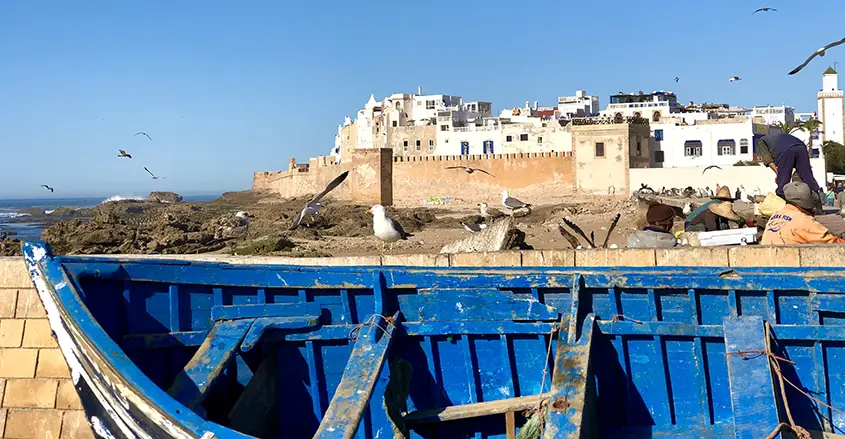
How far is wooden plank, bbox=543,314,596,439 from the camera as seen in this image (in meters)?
4.34

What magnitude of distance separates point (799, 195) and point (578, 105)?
5804cm

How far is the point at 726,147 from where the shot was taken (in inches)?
1724

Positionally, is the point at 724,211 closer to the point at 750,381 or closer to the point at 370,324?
the point at 750,381

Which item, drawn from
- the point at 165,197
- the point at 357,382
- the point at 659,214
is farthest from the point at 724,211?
the point at 165,197

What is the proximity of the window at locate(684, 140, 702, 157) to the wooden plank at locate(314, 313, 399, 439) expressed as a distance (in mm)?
40479

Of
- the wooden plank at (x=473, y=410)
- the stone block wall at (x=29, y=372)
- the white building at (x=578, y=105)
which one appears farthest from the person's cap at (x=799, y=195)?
the white building at (x=578, y=105)

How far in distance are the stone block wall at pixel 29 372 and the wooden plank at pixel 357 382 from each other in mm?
2209

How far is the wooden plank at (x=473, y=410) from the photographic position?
17.2 feet

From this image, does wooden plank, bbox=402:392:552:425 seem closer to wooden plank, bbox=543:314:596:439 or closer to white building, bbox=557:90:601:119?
wooden plank, bbox=543:314:596:439

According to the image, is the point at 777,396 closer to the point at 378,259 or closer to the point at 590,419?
the point at 590,419

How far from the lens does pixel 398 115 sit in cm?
5928

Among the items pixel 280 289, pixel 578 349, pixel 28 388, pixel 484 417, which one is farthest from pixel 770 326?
pixel 28 388

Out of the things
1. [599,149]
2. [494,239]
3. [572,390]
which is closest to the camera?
[572,390]

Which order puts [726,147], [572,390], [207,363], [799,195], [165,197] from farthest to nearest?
[165,197] → [726,147] → [799,195] → [207,363] → [572,390]
